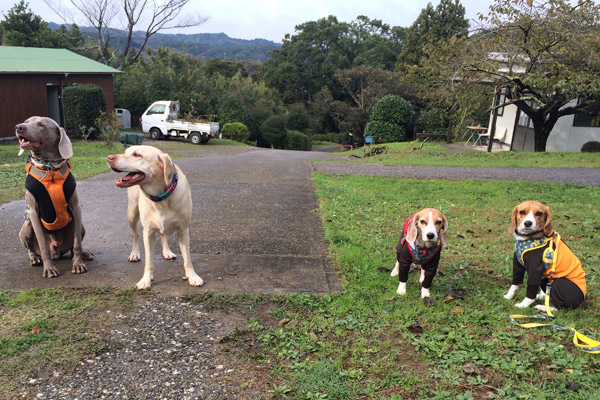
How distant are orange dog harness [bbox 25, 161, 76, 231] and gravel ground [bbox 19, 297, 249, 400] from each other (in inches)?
50.6

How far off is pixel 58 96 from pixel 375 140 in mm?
17662

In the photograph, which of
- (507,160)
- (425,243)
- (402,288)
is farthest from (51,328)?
(507,160)

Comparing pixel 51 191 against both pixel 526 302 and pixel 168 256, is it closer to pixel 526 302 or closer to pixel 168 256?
pixel 168 256

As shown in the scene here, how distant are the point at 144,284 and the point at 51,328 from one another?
0.83 m

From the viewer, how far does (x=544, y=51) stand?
44.6ft

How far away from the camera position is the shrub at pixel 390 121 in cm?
2722

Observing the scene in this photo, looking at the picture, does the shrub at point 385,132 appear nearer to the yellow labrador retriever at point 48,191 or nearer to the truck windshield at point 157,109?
the truck windshield at point 157,109

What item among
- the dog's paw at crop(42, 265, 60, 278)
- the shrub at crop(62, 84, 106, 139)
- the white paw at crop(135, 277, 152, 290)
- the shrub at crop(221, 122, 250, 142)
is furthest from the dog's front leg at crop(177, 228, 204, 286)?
the shrub at crop(221, 122, 250, 142)

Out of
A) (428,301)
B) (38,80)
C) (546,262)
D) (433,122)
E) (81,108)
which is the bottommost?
(428,301)

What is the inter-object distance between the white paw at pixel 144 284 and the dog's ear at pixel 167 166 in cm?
96

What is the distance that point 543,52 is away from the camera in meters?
13.6

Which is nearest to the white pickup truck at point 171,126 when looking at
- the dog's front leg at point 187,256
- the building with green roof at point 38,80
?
the building with green roof at point 38,80

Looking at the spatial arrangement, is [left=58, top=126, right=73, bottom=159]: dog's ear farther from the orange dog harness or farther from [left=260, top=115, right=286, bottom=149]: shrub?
[left=260, top=115, right=286, bottom=149]: shrub

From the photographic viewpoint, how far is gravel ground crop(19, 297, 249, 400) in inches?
101
